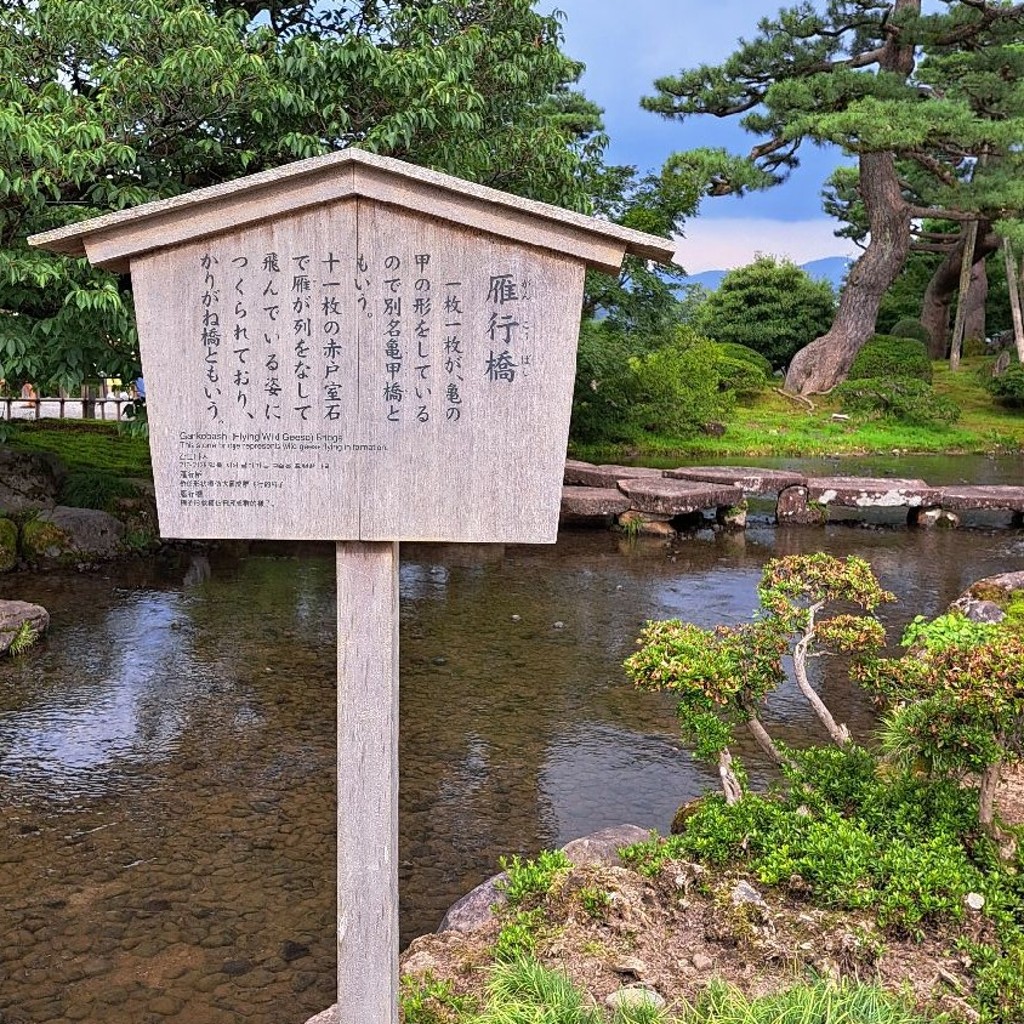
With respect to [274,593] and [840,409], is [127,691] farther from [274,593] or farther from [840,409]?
[840,409]

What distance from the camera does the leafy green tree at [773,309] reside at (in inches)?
1334

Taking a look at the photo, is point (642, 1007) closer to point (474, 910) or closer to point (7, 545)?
point (474, 910)

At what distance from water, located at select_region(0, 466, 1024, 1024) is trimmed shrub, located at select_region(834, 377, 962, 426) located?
55.3ft

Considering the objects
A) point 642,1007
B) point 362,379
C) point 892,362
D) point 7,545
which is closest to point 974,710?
point 642,1007

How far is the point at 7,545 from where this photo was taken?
11.2 m

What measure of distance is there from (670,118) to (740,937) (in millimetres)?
27489

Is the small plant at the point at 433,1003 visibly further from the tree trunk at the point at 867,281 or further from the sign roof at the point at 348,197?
the tree trunk at the point at 867,281

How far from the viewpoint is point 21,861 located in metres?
4.82

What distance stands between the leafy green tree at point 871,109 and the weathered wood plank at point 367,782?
21294 millimetres

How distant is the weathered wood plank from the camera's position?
3.18 metres

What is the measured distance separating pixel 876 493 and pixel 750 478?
194 centimetres

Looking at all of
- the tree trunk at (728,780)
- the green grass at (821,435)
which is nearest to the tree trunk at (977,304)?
the green grass at (821,435)

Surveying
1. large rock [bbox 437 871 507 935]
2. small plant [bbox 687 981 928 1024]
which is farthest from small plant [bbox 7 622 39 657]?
small plant [bbox 687 981 928 1024]

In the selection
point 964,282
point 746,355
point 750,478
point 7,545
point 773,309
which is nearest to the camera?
point 7,545
